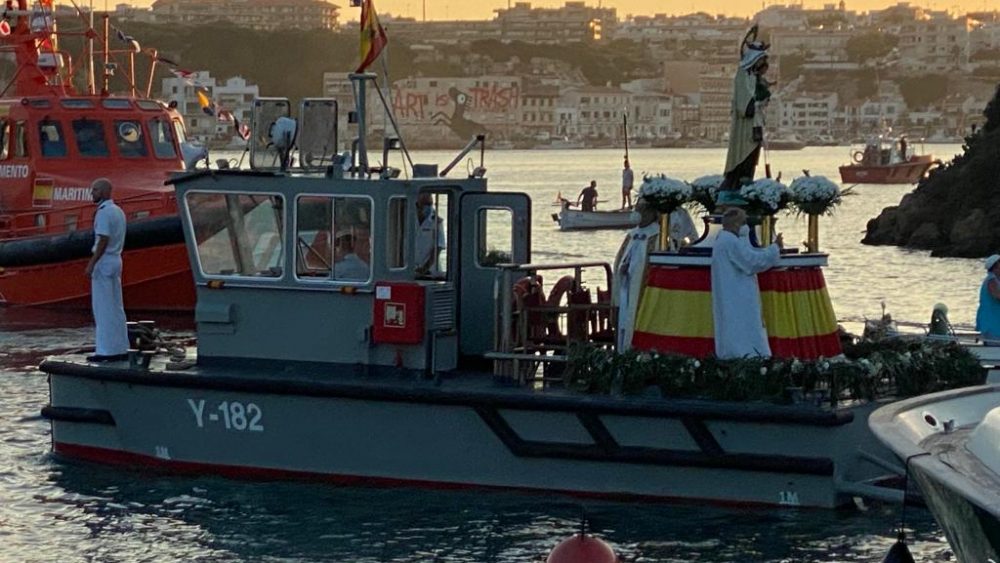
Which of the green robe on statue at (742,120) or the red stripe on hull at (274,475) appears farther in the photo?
the green robe on statue at (742,120)

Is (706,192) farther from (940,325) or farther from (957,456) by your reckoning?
(957,456)

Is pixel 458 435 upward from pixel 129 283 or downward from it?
upward

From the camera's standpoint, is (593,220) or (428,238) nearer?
(428,238)

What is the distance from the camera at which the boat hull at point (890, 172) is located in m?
86.9

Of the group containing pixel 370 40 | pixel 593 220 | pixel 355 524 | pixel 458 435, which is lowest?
pixel 593 220

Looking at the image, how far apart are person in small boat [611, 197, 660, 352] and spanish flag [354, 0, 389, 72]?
6.78ft

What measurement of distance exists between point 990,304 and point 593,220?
40.4m

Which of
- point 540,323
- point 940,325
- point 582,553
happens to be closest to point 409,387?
point 540,323

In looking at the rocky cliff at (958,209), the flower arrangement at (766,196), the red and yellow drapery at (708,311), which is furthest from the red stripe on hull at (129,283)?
the rocky cliff at (958,209)

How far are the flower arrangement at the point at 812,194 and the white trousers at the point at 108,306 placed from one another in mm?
4816

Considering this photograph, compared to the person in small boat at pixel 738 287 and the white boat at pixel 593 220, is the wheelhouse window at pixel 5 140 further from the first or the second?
the white boat at pixel 593 220

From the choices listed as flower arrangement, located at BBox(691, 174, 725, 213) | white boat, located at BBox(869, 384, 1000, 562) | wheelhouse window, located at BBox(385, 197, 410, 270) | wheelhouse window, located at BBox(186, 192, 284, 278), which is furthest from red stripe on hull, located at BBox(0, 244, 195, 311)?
white boat, located at BBox(869, 384, 1000, 562)

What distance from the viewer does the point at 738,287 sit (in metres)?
12.9

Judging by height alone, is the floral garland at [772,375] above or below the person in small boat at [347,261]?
below
